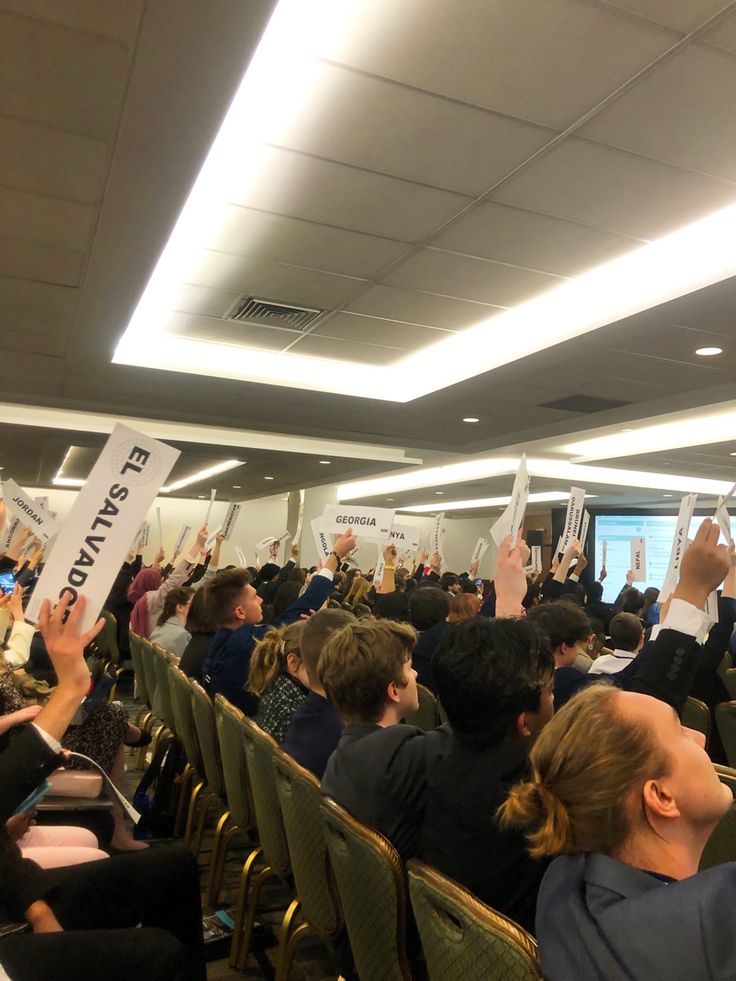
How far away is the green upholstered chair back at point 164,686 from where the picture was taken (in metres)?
4.18

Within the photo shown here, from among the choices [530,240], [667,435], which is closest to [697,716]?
[530,240]

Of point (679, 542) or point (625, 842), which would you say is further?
point (679, 542)

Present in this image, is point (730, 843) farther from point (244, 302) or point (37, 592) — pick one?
point (244, 302)

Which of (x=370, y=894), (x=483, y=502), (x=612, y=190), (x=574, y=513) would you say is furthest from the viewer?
(x=483, y=502)

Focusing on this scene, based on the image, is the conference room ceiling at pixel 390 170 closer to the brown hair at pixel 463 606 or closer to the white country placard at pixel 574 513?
the white country placard at pixel 574 513

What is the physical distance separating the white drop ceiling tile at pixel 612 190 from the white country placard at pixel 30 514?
396 cm

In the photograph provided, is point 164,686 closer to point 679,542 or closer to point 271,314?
point 271,314

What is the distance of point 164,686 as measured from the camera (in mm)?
4277

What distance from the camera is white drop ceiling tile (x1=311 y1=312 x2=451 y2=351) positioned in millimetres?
5079

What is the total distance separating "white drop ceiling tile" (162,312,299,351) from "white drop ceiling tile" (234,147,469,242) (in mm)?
1960

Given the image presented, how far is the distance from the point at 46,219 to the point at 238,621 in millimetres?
2153

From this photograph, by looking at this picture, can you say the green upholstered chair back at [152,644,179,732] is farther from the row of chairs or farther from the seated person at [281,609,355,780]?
the seated person at [281,609,355,780]

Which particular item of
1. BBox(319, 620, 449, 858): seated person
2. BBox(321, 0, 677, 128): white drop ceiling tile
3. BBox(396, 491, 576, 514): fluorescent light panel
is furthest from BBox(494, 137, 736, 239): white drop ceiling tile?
BBox(396, 491, 576, 514): fluorescent light panel

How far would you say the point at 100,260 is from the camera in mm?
3768
